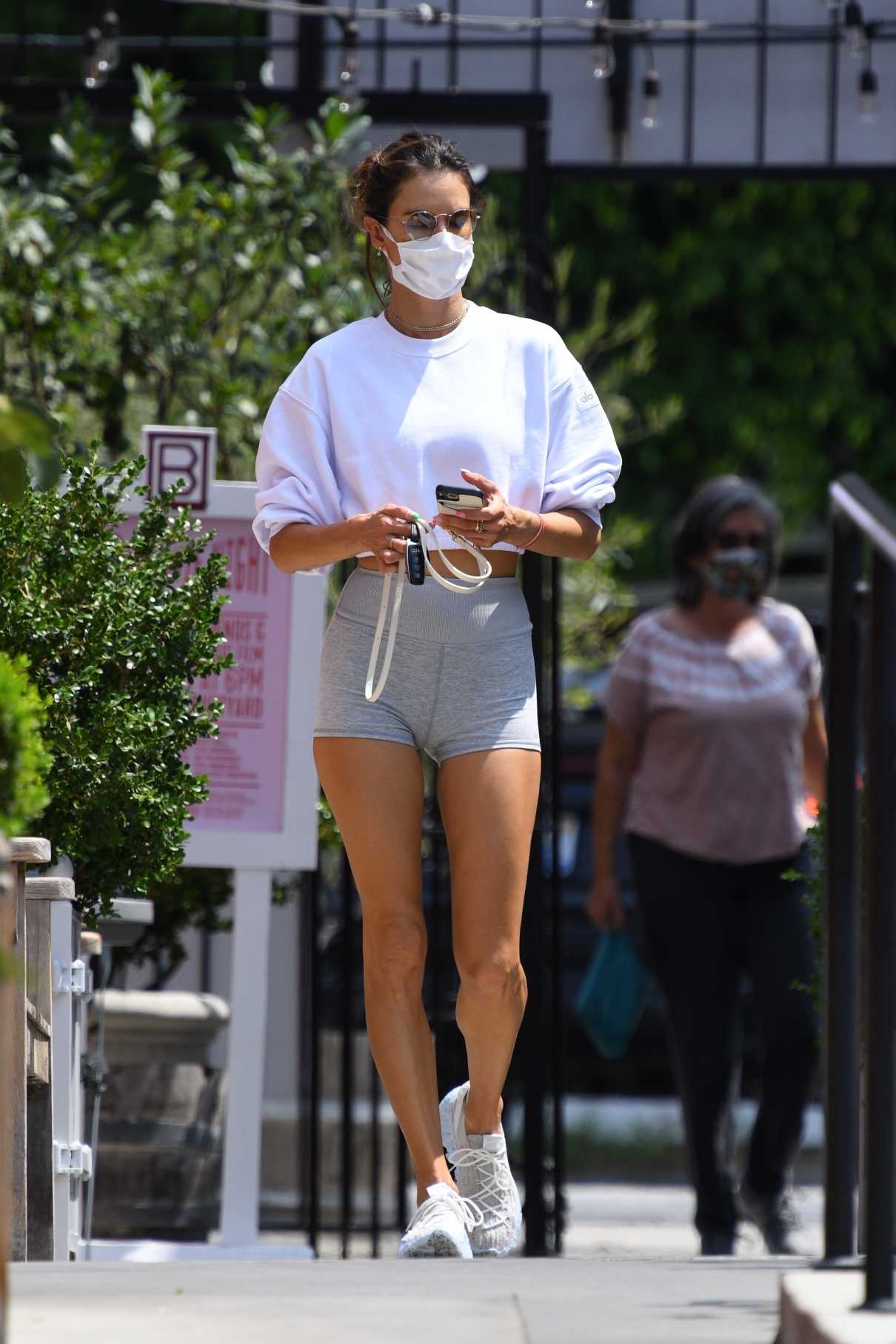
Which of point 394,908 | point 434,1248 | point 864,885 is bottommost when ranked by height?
point 434,1248

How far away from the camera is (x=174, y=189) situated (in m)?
6.32

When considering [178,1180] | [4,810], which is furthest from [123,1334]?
[178,1180]

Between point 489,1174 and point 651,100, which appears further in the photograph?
point 651,100

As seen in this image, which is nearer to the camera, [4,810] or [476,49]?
[4,810]

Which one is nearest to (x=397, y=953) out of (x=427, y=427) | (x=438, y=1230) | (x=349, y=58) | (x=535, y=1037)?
(x=438, y=1230)

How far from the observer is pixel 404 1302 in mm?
3090

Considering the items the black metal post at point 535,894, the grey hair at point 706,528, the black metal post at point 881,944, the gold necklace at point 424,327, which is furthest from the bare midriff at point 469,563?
the grey hair at point 706,528

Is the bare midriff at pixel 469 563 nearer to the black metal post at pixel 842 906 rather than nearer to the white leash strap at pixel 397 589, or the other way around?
the white leash strap at pixel 397 589

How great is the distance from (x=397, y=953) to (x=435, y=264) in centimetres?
115

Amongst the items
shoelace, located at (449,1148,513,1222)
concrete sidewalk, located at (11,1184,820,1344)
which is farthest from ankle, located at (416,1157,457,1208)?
concrete sidewalk, located at (11,1184,820,1344)

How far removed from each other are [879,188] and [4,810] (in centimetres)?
1191

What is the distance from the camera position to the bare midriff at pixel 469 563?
3902 mm

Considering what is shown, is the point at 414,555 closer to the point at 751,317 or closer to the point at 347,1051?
the point at 347,1051

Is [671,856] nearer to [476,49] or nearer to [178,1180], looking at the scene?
[178,1180]
